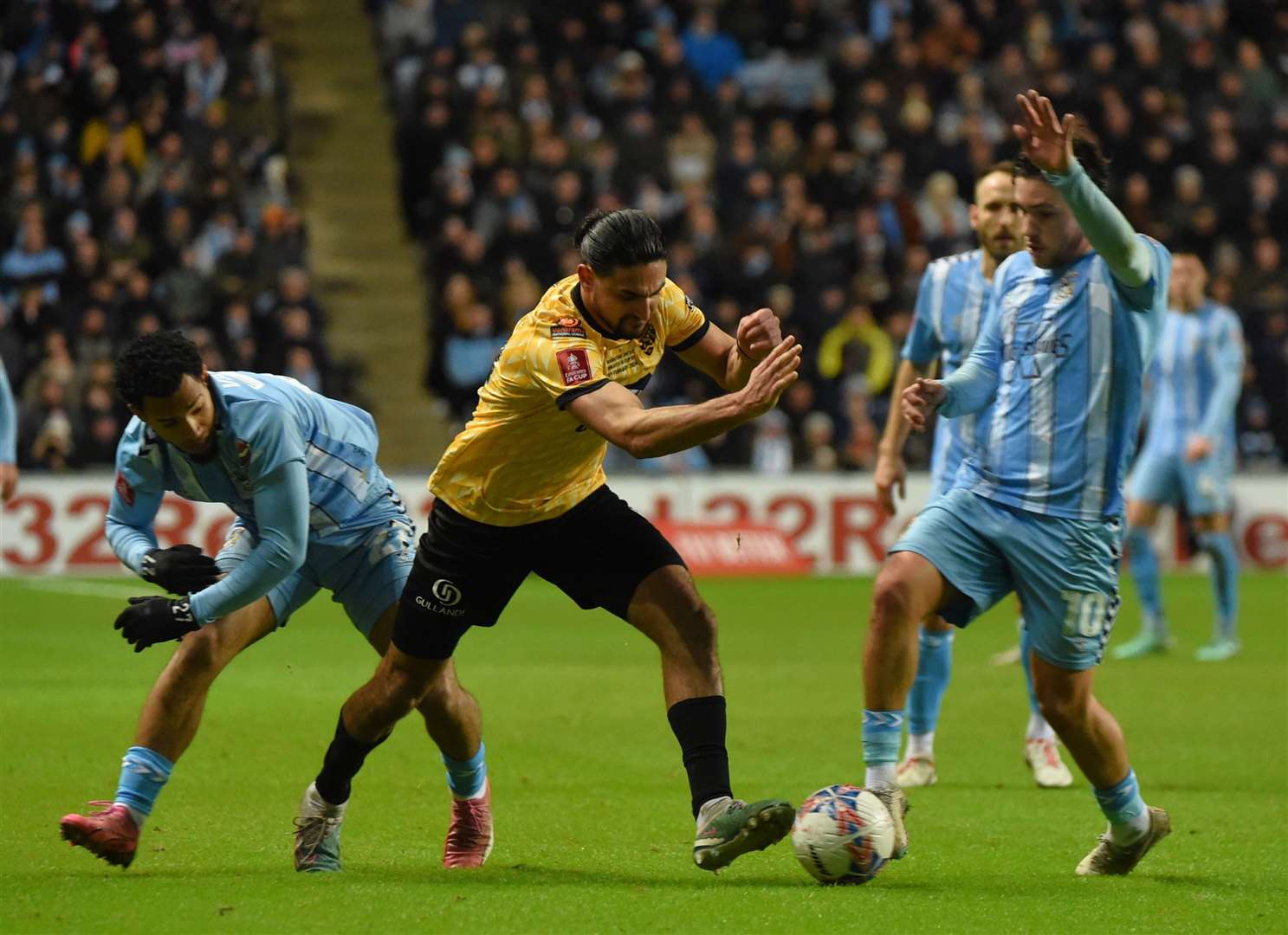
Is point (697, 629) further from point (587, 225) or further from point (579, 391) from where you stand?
point (587, 225)

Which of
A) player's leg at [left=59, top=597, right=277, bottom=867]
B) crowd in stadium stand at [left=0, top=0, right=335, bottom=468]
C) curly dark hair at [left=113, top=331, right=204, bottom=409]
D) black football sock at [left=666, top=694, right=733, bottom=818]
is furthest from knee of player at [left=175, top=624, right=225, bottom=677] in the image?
crowd in stadium stand at [left=0, top=0, right=335, bottom=468]

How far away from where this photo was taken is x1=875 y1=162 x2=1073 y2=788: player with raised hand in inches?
334

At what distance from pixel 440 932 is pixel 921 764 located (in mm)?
3669

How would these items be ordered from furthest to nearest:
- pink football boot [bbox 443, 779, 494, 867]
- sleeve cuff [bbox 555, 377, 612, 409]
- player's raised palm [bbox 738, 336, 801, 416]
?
pink football boot [bbox 443, 779, 494, 867]
sleeve cuff [bbox 555, 377, 612, 409]
player's raised palm [bbox 738, 336, 801, 416]

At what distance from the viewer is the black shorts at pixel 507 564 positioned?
637 centimetres

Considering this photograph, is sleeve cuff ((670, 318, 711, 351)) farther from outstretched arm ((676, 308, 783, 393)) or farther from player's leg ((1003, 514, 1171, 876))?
player's leg ((1003, 514, 1171, 876))

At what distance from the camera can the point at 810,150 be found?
75.0 feet

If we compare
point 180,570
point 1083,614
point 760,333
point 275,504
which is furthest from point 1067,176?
point 180,570

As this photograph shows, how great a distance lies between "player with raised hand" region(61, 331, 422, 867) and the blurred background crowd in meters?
12.6

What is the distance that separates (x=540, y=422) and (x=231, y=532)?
4.00 feet

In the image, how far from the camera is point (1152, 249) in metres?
6.27

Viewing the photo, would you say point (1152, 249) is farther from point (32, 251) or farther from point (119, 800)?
point (32, 251)

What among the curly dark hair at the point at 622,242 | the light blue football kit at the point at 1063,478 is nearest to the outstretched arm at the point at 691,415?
the curly dark hair at the point at 622,242

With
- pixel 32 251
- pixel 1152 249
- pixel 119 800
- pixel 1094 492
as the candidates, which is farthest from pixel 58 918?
pixel 32 251
